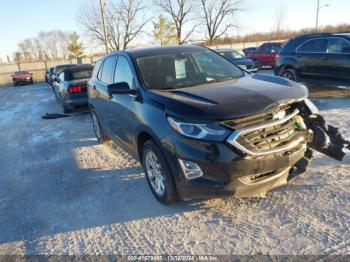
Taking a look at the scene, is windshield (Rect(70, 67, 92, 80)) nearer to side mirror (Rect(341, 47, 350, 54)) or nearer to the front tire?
the front tire

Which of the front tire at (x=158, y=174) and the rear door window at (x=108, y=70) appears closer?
the front tire at (x=158, y=174)

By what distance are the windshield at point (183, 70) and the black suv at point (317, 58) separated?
5.52 m

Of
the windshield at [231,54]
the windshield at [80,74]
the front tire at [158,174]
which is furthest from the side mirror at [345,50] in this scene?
the windshield at [80,74]

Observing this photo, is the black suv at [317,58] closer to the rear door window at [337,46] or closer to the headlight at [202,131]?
the rear door window at [337,46]

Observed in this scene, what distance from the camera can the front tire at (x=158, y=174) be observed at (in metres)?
3.32

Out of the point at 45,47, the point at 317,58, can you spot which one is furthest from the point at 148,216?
the point at 45,47

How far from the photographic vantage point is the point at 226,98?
317 cm

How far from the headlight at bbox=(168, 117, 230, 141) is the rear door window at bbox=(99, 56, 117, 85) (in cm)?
236

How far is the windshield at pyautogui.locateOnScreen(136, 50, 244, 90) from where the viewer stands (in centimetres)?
396

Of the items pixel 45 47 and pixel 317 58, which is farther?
pixel 45 47

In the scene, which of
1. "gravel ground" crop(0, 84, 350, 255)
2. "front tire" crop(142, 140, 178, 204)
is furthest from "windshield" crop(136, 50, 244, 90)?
"gravel ground" crop(0, 84, 350, 255)

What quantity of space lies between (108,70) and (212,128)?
2.98 meters

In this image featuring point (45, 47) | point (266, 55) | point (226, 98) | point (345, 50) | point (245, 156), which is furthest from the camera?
point (45, 47)

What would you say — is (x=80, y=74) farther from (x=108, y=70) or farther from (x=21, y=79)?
(x=21, y=79)
